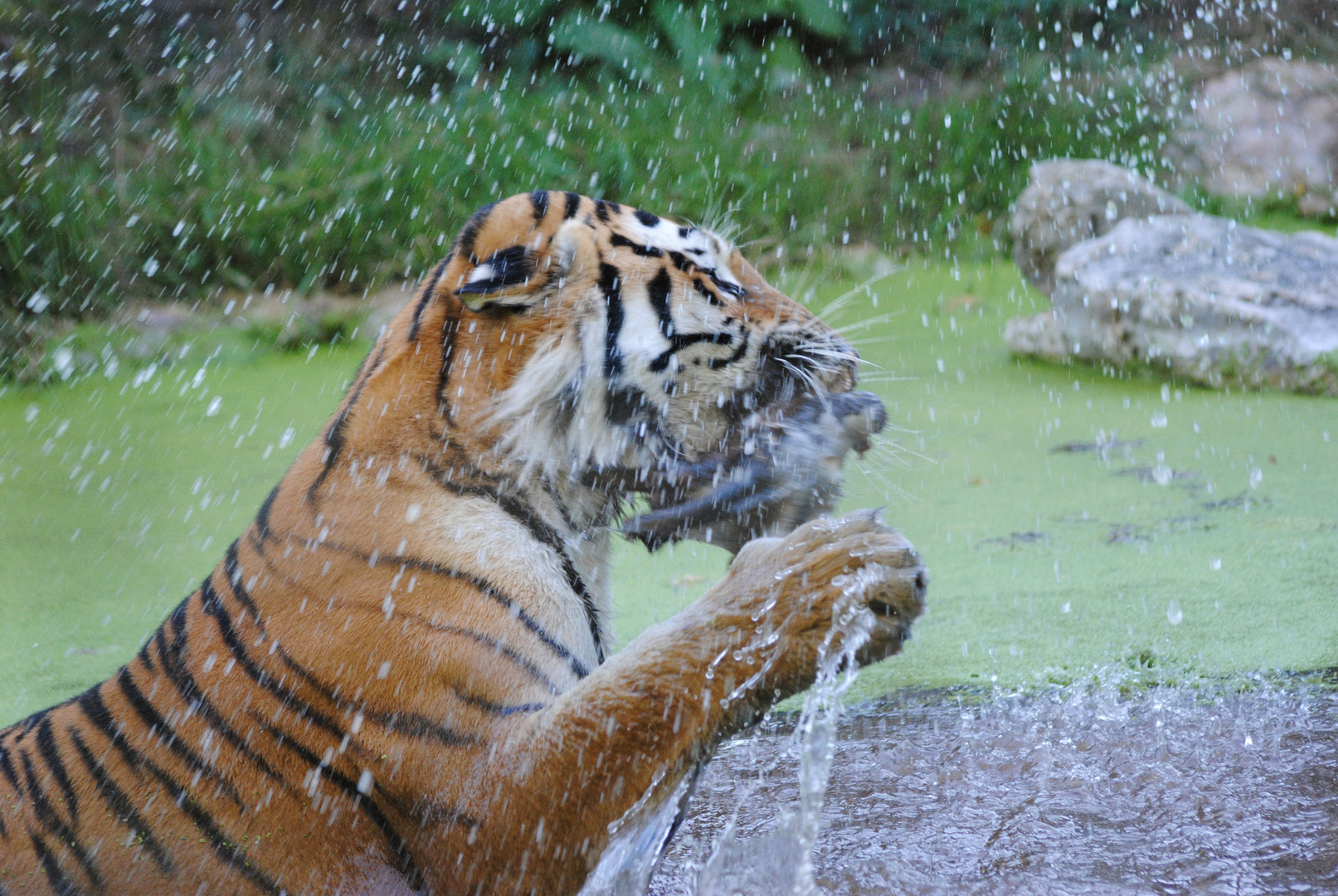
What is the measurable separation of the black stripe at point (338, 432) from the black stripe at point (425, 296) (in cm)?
6

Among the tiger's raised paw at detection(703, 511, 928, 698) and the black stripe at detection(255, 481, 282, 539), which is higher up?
the tiger's raised paw at detection(703, 511, 928, 698)

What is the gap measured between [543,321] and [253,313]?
169 inches

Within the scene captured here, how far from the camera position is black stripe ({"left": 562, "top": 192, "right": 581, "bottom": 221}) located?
Result: 5.62 ft

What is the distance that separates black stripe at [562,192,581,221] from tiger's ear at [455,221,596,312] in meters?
0.04

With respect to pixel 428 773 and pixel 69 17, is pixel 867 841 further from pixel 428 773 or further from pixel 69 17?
pixel 69 17

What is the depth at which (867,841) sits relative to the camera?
179cm

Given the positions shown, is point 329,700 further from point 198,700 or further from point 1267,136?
point 1267,136

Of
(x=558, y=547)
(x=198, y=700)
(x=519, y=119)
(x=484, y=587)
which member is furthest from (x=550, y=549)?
(x=519, y=119)

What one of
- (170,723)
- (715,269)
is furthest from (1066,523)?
(170,723)

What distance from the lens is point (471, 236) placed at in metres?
1.73

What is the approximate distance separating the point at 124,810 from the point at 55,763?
0.14 meters

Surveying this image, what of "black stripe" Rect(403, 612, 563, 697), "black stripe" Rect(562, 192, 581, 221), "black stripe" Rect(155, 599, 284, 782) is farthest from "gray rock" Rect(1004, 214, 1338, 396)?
"black stripe" Rect(155, 599, 284, 782)

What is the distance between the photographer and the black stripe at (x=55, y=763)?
154 cm

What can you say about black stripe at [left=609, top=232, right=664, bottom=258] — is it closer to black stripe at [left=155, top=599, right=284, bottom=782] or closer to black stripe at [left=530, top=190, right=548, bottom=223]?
black stripe at [left=530, top=190, right=548, bottom=223]
